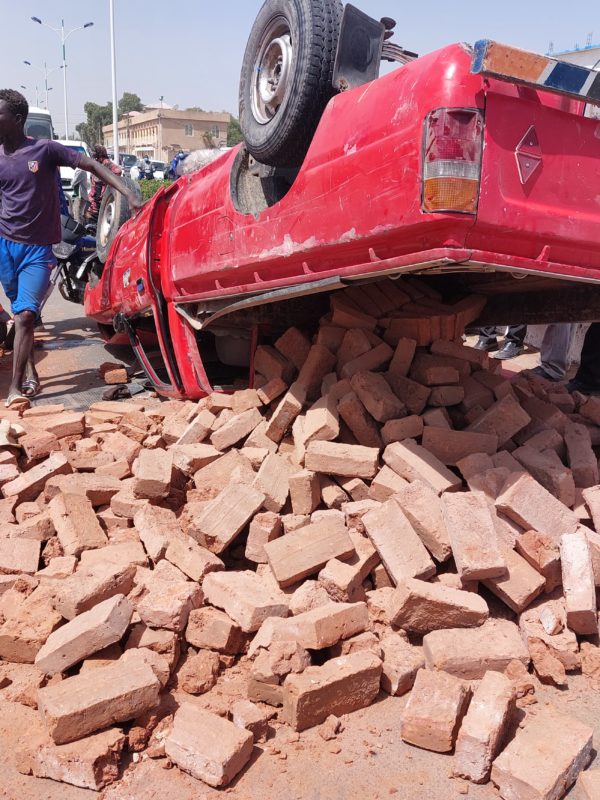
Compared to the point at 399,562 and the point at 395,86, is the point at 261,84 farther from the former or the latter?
the point at 399,562

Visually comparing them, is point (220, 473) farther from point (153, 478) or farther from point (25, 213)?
point (25, 213)

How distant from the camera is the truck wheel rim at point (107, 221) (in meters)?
7.00

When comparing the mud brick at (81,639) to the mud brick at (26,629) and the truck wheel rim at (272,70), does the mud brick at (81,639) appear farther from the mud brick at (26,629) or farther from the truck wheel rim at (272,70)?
the truck wheel rim at (272,70)

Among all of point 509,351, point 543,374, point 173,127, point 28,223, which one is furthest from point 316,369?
point 173,127

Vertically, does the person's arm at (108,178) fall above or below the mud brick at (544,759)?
above

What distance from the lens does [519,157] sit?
8.61ft

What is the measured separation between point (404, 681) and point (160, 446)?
7.37ft

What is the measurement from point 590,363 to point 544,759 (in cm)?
439

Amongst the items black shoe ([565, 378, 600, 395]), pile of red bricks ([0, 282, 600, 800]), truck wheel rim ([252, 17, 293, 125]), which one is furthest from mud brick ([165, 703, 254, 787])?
black shoe ([565, 378, 600, 395])

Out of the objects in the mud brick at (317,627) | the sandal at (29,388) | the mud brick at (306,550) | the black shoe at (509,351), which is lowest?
the black shoe at (509,351)

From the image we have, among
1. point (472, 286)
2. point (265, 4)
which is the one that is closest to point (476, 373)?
point (472, 286)

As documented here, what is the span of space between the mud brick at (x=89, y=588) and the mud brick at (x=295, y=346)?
1.83 metres

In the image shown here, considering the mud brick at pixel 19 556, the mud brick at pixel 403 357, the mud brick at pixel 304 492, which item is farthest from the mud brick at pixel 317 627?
the mud brick at pixel 403 357

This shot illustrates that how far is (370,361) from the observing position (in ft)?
13.0
